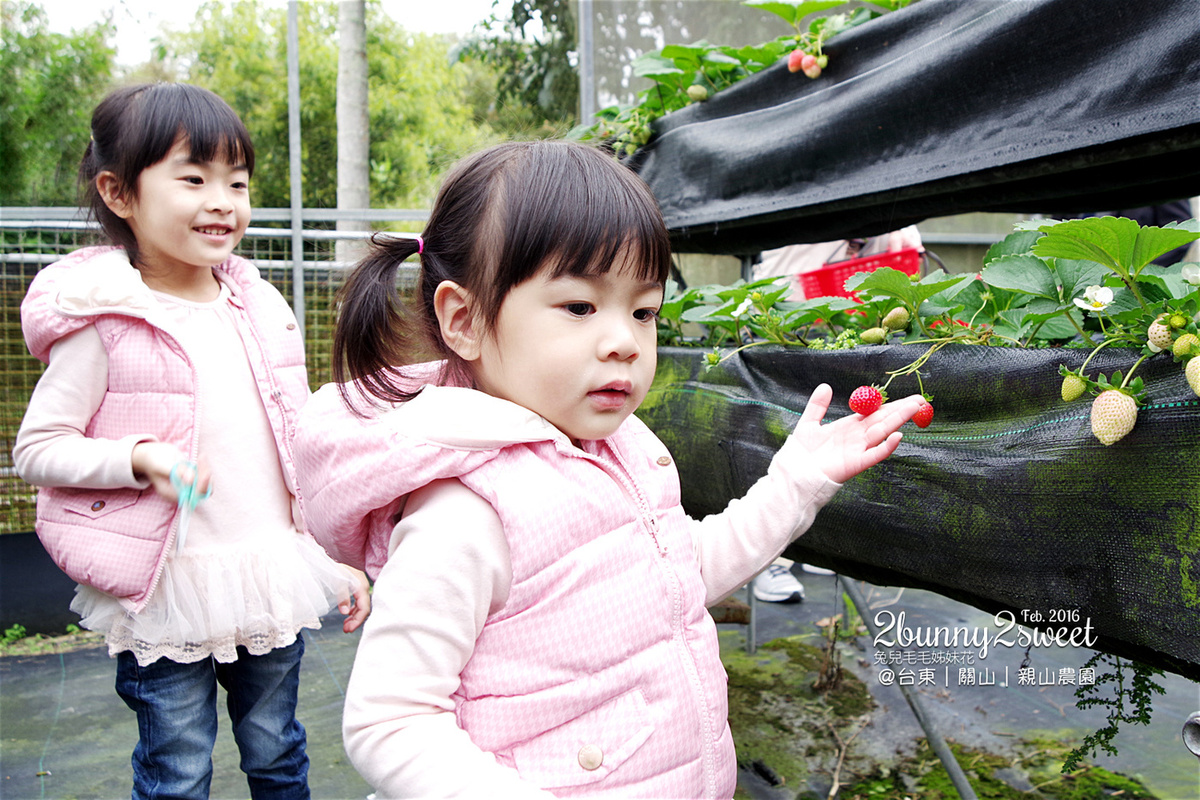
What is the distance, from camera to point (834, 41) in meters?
1.79

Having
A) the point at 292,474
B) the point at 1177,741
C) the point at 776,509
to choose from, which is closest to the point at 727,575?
the point at 776,509

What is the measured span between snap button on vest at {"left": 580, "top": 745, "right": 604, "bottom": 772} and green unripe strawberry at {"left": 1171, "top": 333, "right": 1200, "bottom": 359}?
2.38 ft

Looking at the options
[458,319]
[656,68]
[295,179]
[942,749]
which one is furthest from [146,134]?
[295,179]

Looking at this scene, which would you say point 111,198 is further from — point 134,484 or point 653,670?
point 653,670

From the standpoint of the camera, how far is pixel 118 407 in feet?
5.13

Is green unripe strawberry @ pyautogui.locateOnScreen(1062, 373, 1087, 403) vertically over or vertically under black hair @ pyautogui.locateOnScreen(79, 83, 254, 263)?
under

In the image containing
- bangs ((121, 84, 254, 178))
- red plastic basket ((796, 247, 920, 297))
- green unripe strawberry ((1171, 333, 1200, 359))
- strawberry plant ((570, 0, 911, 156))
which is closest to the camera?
green unripe strawberry ((1171, 333, 1200, 359))

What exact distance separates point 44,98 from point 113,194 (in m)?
3.07

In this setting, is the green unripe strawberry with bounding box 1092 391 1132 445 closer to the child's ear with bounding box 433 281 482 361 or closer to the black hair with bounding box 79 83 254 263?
the child's ear with bounding box 433 281 482 361

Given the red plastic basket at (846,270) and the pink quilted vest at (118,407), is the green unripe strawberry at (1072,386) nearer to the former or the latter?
the red plastic basket at (846,270)

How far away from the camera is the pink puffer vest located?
0.93 m

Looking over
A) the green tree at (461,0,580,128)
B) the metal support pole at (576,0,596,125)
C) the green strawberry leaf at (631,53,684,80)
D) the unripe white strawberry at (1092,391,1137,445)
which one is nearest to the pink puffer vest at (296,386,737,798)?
the unripe white strawberry at (1092,391,1137,445)

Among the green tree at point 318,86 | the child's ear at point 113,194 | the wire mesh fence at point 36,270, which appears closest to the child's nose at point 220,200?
the child's ear at point 113,194

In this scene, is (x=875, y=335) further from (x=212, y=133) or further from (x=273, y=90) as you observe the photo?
(x=273, y=90)
